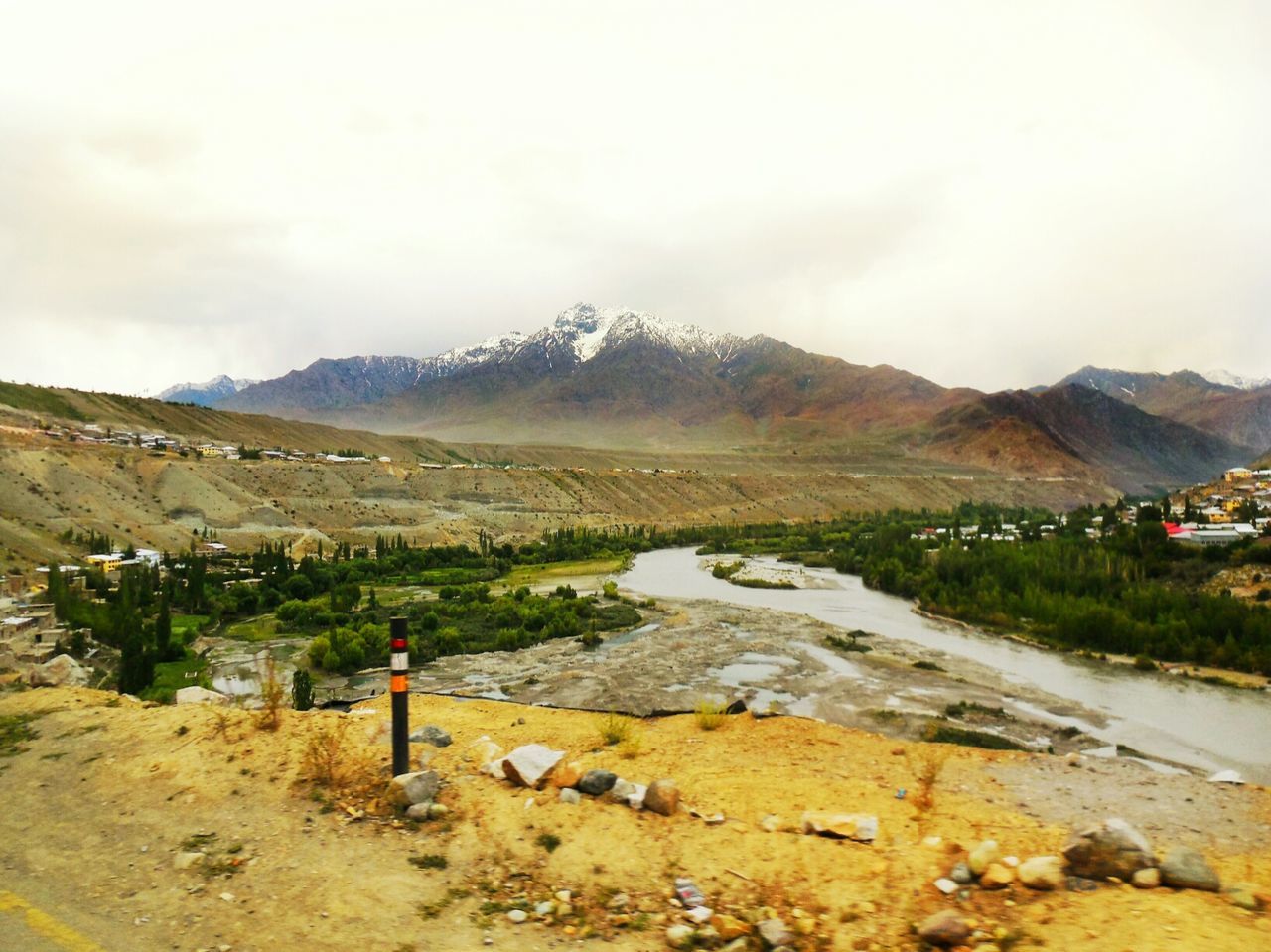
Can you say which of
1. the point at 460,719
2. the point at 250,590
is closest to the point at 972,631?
the point at 460,719

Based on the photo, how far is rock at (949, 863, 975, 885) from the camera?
6.46 m

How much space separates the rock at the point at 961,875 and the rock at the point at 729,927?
1897 mm

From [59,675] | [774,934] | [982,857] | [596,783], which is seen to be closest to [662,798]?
[596,783]

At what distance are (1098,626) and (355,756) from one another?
33294mm

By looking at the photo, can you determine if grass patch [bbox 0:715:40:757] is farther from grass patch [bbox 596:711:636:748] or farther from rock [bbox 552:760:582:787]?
grass patch [bbox 596:711:636:748]

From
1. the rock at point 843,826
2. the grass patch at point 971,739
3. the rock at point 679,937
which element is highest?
the rock at point 843,826

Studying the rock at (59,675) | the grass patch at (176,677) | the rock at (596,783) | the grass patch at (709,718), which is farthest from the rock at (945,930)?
the grass patch at (176,677)

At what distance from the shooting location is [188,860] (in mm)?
6984

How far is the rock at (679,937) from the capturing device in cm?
→ 583

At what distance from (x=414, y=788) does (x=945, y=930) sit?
17.4ft

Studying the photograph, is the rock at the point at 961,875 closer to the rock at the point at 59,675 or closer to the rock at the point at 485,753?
the rock at the point at 485,753

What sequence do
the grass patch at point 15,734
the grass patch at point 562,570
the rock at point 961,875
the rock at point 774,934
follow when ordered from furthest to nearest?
the grass patch at point 562,570 < the grass patch at point 15,734 < the rock at point 961,875 < the rock at point 774,934

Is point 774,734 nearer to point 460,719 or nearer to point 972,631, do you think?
point 460,719

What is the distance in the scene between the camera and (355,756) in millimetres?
9219
